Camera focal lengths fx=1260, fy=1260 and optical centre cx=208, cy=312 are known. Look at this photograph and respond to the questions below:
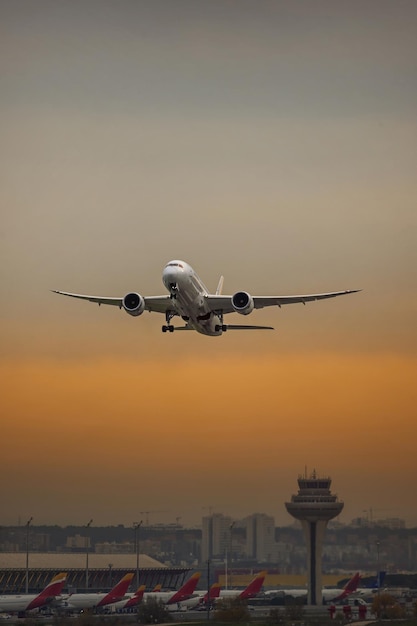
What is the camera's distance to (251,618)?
116m

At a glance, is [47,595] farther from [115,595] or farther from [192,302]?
[192,302]

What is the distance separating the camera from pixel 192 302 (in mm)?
96750

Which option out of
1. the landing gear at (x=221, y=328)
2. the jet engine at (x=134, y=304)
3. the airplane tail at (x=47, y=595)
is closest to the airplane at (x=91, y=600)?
the airplane tail at (x=47, y=595)

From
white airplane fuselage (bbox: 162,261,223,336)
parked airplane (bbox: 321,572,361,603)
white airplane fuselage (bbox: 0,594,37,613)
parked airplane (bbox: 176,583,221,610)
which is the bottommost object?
white airplane fuselage (bbox: 0,594,37,613)

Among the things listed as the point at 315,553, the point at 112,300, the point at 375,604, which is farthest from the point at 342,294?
the point at 315,553

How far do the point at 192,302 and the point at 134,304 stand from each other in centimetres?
499

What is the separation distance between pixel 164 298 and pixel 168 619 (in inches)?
1304

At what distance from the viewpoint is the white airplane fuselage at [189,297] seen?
93.8 m

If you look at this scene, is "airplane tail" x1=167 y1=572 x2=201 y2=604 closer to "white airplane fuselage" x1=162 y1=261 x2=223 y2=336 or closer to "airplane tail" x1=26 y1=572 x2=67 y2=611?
"airplane tail" x1=26 y1=572 x2=67 y2=611

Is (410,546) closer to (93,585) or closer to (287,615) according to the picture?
(93,585)

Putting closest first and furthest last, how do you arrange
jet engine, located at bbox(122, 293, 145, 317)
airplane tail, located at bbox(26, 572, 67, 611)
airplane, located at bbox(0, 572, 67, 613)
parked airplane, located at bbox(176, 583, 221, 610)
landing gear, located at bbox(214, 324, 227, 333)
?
jet engine, located at bbox(122, 293, 145, 317)
landing gear, located at bbox(214, 324, 227, 333)
airplane, located at bbox(0, 572, 67, 613)
airplane tail, located at bbox(26, 572, 67, 611)
parked airplane, located at bbox(176, 583, 221, 610)

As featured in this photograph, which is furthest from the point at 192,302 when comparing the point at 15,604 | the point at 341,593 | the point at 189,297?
the point at 341,593

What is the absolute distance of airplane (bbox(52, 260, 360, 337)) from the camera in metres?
94.5

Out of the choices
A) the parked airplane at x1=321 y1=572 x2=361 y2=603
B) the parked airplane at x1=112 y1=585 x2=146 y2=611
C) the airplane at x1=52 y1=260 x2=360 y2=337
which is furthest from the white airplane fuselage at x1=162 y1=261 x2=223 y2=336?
the parked airplane at x1=321 y1=572 x2=361 y2=603
